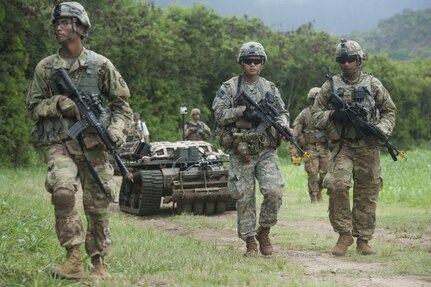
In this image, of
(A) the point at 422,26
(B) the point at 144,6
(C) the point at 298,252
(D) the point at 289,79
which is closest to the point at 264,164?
(C) the point at 298,252

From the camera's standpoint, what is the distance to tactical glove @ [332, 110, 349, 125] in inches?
328

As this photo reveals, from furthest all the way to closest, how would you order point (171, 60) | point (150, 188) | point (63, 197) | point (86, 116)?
point (171, 60) → point (150, 188) → point (86, 116) → point (63, 197)

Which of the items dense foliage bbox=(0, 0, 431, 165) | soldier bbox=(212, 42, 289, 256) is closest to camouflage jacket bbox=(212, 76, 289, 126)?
soldier bbox=(212, 42, 289, 256)

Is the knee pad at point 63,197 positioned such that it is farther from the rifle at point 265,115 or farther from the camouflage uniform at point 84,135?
the rifle at point 265,115

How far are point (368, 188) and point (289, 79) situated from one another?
33634mm

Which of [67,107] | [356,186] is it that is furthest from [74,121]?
[356,186]

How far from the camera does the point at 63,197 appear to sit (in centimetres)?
557

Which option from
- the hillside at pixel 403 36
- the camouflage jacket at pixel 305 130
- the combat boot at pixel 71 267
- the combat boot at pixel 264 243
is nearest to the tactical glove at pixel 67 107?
the combat boot at pixel 71 267

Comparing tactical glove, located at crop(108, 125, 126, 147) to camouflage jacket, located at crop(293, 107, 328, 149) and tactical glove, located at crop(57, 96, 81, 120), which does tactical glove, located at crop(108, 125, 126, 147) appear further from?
camouflage jacket, located at crop(293, 107, 328, 149)

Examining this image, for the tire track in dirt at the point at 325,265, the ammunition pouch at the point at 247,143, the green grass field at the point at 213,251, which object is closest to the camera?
the green grass field at the point at 213,251

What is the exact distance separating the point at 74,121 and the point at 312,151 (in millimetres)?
9346

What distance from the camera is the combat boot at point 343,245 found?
827cm

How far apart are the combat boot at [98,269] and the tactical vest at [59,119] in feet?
3.39

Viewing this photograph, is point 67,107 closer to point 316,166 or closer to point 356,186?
point 356,186
